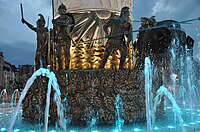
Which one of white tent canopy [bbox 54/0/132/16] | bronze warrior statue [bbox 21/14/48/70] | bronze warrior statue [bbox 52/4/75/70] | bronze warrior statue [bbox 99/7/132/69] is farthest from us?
white tent canopy [bbox 54/0/132/16]

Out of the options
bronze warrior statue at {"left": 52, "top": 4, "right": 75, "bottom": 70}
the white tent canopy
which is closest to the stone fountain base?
bronze warrior statue at {"left": 52, "top": 4, "right": 75, "bottom": 70}

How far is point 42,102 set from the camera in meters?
7.62

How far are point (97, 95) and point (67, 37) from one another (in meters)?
2.18

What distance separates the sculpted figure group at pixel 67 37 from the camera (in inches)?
315

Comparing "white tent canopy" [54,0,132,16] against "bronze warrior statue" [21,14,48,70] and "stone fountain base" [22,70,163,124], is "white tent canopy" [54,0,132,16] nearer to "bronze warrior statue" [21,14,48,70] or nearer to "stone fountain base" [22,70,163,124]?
"bronze warrior statue" [21,14,48,70]

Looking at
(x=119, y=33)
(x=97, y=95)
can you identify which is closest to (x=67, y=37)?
(x=119, y=33)

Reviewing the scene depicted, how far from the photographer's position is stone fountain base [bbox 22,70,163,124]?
284 inches

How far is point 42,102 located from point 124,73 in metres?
2.52

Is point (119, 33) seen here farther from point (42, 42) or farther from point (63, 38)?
point (42, 42)

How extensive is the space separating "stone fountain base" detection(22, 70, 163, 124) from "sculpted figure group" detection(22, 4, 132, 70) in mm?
942

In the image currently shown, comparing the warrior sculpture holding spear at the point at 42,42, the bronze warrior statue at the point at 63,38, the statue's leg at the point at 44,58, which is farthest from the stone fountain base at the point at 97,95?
the warrior sculpture holding spear at the point at 42,42

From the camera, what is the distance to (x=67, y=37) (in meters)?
8.23

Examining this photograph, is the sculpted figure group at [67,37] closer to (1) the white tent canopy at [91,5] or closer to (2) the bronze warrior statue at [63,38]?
(2) the bronze warrior statue at [63,38]

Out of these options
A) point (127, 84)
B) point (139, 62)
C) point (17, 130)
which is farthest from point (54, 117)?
point (139, 62)
